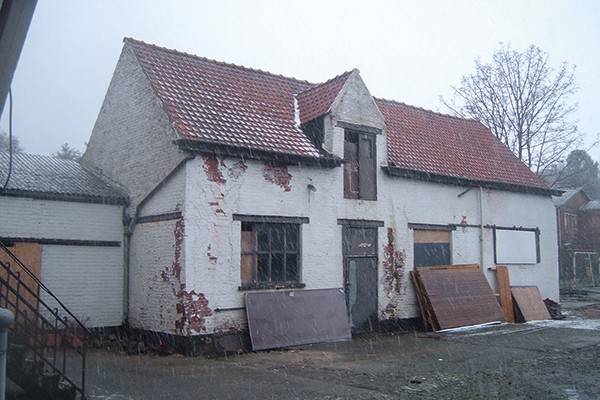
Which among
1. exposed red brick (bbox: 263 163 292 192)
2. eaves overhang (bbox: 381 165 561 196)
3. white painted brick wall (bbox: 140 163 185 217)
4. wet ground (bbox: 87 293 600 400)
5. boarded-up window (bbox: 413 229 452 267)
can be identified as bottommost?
wet ground (bbox: 87 293 600 400)

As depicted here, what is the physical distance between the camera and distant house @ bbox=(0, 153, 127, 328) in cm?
1315

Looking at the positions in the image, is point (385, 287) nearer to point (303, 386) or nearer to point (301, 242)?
point (301, 242)

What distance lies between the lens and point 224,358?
39.5 ft

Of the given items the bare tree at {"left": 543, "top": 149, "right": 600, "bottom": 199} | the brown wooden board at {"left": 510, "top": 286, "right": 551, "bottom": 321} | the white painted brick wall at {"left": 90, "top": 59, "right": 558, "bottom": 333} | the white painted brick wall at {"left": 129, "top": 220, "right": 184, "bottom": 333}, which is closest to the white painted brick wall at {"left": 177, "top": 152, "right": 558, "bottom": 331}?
the white painted brick wall at {"left": 90, "top": 59, "right": 558, "bottom": 333}

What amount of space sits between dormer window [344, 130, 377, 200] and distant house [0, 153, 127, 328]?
5824mm

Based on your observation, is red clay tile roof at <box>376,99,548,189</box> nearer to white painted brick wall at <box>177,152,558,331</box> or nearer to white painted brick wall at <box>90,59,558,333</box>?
white painted brick wall at <box>177,152,558,331</box>

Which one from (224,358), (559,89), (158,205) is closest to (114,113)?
(158,205)

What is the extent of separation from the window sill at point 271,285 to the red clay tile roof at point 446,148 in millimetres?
4787

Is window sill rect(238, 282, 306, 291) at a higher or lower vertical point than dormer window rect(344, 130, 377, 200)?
lower

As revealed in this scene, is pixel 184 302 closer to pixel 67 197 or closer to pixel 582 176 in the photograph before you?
pixel 67 197

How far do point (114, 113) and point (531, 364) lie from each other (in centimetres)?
1192

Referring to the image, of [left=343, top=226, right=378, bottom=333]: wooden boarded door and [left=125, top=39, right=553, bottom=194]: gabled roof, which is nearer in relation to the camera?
[left=125, top=39, right=553, bottom=194]: gabled roof

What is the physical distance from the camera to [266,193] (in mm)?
13695

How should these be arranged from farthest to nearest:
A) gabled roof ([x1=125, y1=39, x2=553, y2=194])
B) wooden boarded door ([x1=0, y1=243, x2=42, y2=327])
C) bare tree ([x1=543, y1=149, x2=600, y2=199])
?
bare tree ([x1=543, y1=149, x2=600, y2=199]) < gabled roof ([x1=125, y1=39, x2=553, y2=194]) < wooden boarded door ([x1=0, y1=243, x2=42, y2=327])
